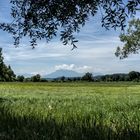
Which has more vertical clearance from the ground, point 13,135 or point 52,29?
point 52,29

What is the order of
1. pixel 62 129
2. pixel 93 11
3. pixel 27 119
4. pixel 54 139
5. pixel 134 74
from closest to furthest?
pixel 54 139, pixel 62 129, pixel 93 11, pixel 27 119, pixel 134 74

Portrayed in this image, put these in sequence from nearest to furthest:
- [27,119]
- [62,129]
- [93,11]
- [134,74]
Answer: [62,129], [93,11], [27,119], [134,74]

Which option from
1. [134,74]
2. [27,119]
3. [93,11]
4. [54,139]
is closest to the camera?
[54,139]

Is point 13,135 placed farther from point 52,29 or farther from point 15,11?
point 15,11

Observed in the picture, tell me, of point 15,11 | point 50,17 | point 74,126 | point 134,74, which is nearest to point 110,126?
point 74,126

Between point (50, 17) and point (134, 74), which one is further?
point (134, 74)

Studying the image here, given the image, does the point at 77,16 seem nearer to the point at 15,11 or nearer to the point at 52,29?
the point at 52,29

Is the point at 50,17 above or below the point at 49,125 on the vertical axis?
above

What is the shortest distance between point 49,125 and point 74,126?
0.56 m

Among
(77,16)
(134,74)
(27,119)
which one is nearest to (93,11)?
(77,16)

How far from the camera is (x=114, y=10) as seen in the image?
9.67 meters

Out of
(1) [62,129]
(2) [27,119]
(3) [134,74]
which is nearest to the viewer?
(1) [62,129]

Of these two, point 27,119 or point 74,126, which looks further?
point 27,119

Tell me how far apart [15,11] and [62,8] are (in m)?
1.81
